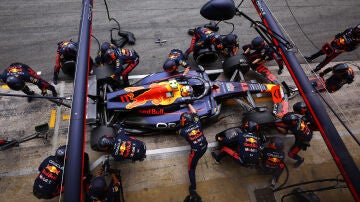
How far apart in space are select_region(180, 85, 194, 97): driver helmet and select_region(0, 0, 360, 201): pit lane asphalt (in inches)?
52.8

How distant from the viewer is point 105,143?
18.5 feet

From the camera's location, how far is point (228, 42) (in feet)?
26.7

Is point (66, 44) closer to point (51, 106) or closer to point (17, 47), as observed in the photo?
point (51, 106)

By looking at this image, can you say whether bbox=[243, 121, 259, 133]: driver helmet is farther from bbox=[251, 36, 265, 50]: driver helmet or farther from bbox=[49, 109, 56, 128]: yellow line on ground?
bbox=[49, 109, 56, 128]: yellow line on ground

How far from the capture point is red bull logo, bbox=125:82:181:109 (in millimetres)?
6652

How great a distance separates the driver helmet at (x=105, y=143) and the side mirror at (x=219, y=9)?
3193 mm

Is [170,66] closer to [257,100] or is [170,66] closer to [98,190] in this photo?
[257,100]

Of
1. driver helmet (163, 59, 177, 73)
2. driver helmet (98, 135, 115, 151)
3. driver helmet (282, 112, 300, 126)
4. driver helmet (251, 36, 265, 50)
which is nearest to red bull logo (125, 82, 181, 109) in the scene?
driver helmet (163, 59, 177, 73)

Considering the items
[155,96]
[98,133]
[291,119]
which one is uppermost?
[291,119]

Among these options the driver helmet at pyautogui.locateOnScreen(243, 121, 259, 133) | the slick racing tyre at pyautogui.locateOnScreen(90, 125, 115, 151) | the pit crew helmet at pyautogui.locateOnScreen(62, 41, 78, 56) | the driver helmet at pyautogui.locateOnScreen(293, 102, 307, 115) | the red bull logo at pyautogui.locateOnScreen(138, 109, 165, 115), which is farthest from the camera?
the pit crew helmet at pyautogui.locateOnScreen(62, 41, 78, 56)

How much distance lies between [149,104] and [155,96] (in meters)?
0.26

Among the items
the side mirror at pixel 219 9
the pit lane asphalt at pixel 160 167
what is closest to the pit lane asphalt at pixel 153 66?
the pit lane asphalt at pixel 160 167

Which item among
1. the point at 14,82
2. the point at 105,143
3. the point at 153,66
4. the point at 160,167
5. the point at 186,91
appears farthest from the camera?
the point at 153,66

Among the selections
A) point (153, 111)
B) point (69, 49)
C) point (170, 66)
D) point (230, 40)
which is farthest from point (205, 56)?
point (69, 49)
